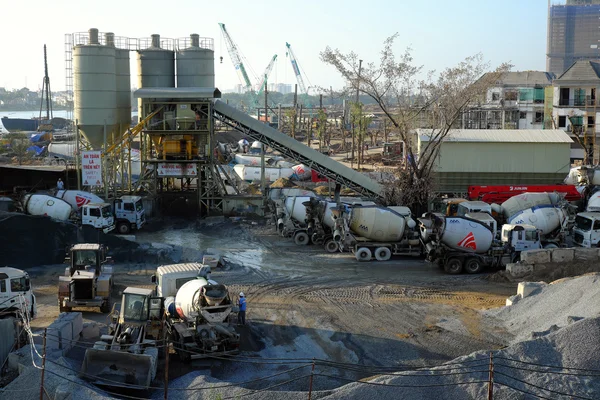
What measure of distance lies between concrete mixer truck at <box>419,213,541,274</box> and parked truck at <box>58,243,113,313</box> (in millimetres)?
13880

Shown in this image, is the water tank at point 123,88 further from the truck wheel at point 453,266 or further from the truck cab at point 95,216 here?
the truck wheel at point 453,266

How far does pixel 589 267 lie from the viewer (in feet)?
99.6

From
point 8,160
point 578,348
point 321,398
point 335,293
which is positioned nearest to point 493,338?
point 578,348

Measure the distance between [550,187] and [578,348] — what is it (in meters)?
29.0

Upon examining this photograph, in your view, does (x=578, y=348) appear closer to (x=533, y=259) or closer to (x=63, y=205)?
(x=533, y=259)

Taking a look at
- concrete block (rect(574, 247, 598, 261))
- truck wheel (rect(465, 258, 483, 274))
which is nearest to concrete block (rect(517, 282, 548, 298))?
concrete block (rect(574, 247, 598, 261))

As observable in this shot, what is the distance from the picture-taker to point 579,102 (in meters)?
71.2

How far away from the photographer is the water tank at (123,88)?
50000 millimetres

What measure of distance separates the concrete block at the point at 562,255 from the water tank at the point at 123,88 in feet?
101

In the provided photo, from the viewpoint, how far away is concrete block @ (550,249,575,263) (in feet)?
99.7

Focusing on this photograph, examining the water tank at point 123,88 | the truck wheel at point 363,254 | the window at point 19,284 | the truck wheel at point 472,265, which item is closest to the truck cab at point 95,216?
the water tank at point 123,88

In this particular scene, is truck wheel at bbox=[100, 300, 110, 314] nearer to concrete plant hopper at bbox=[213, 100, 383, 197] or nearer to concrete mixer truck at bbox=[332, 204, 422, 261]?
concrete mixer truck at bbox=[332, 204, 422, 261]

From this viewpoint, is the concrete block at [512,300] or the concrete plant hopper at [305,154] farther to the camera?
the concrete plant hopper at [305,154]

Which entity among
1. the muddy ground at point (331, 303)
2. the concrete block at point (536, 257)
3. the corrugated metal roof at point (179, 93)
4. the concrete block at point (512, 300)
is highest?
the corrugated metal roof at point (179, 93)
